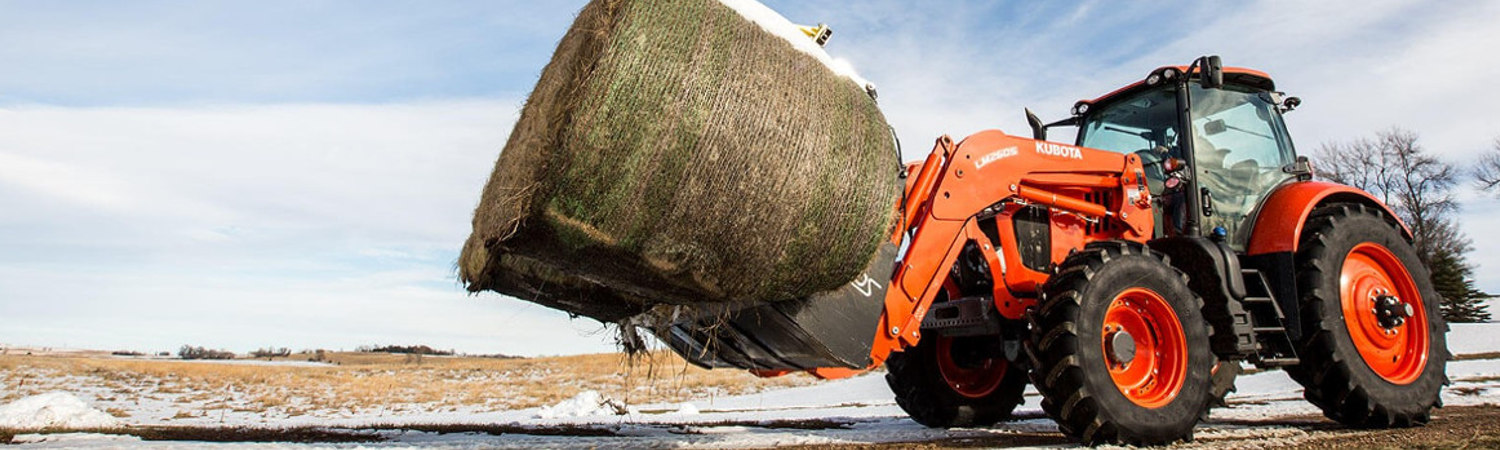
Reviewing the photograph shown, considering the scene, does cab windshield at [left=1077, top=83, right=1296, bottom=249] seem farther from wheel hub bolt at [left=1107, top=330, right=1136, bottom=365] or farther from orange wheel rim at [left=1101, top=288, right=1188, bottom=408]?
wheel hub bolt at [left=1107, top=330, right=1136, bottom=365]

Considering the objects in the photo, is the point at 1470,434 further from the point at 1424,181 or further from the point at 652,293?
the point at 1424,181

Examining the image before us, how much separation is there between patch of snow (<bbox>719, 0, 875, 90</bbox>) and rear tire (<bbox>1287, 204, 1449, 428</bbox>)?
129 inches

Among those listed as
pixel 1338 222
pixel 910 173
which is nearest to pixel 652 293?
pixel 910 173

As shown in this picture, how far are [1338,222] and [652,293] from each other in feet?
14.7

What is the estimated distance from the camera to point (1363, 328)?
5.95 m

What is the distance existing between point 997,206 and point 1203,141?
2018 mm

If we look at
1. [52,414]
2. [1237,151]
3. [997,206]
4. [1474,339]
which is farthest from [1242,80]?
[1474,339]

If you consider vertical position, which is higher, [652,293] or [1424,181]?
[1424,181]

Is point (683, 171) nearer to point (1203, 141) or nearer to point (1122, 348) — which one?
point (1122, 348)

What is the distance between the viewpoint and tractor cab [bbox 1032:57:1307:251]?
233 inches

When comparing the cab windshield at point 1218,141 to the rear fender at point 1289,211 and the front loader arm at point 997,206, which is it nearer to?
the rear fender at point 1289,211

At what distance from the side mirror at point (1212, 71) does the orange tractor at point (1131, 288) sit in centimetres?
1

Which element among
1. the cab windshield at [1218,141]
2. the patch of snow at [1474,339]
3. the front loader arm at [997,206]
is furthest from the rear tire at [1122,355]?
the patch of snow at [1474,339]

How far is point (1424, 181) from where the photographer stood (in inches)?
1398
